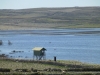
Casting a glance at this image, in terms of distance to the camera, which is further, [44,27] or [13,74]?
[44,27]

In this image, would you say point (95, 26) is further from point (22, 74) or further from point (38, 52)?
point (22, 74)

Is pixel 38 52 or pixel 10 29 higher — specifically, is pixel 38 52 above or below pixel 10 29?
below

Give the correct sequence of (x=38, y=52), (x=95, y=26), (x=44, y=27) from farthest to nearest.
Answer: (x=44, y=27)
(x=95, y=26)
(x=38, y=52)

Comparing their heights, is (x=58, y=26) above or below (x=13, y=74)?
above

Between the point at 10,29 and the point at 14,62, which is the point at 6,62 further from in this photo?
the point at 10,29

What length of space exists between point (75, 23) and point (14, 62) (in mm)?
149112

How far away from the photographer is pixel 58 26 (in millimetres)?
189250

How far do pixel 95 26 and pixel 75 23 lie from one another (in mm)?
18716

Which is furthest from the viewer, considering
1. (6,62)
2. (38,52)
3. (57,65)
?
(38,52)

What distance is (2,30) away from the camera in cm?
18388

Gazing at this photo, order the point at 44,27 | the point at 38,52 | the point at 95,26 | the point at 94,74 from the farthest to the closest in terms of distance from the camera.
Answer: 1. the point at 44,27
2. the point at 95,26
3. the point at 38,52
4. the point at 94,74

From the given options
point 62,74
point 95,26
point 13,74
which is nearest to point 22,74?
point 13,74

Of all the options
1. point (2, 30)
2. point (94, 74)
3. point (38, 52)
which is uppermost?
point (2, 30)

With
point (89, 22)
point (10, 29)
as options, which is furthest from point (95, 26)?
point (10, 29)
